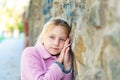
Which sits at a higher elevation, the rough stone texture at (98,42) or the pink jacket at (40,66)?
the rough stone texture at (98,42)

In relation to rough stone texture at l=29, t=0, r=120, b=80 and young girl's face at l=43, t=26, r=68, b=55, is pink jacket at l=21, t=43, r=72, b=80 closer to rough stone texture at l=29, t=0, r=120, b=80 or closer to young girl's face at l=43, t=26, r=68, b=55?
young girl's face at l=43, t=26, r=68, b=55

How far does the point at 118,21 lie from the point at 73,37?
106 centimetres

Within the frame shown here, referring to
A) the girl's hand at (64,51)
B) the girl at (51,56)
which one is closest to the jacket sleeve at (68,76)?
the girl at (51,56)

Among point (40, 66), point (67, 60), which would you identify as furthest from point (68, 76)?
point (40, 66)

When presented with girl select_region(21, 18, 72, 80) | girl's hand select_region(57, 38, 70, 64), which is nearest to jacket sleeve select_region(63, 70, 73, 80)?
girl select_region(21, 18, 72, 80)

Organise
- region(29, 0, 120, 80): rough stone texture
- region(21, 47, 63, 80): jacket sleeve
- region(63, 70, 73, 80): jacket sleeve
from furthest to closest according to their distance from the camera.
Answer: region(63, 70, 73, 80): jacket sleeve < region(21, 47, 63, 80): jacket sleeve < region(29, 0, 120, 80): rough stone texture

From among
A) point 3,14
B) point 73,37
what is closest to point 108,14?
point 73,37

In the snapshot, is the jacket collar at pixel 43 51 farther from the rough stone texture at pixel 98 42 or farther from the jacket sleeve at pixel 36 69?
the rough stone texture at pixel 98 42

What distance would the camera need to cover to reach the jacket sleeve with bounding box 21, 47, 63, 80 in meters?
2.60

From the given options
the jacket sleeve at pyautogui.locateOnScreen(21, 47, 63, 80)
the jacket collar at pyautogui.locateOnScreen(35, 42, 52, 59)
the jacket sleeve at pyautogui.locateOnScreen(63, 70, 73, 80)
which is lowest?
the jacket sleeve at pyautogui.locateOnScreen(63, 70, 73, 80)

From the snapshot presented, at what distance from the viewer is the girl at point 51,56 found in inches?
103

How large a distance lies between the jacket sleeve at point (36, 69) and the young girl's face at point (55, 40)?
109mm

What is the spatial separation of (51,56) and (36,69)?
0.60 feet

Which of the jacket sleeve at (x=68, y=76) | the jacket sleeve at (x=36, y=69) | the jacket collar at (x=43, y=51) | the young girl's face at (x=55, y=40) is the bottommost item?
the jacket sleeve at (x=68, y=76)
